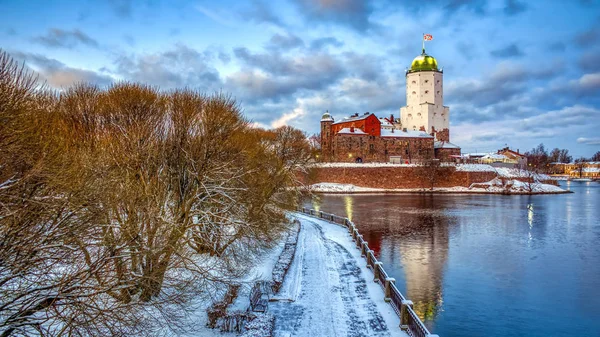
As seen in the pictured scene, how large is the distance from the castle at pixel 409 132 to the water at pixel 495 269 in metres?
40.3

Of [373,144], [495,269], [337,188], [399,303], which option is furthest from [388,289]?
[373,144]

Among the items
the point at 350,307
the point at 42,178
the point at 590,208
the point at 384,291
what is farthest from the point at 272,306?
the point at 590,208

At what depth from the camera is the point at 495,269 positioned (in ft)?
62.7

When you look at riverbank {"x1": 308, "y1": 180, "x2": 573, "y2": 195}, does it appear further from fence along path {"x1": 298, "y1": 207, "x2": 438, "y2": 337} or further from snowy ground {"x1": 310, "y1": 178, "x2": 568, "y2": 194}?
fence along path {"x1": 298, "y1": 207, "x2": 438, "y2": 337}

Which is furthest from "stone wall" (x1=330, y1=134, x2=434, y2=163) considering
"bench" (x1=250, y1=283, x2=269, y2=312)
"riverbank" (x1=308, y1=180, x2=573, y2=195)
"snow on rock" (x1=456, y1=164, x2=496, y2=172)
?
"bench" (x1=250, y1=283, x2=269, y2=312)

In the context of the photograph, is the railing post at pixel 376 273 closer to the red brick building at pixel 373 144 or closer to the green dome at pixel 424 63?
the red brick building at pixel 373 144

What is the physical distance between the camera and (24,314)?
653cm

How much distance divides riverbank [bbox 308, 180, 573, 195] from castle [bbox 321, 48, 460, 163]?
844 centimetres

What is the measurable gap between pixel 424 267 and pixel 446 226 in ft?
43.5

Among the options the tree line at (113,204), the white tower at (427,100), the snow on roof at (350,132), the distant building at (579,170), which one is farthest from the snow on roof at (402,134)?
the distant building at (579,170)

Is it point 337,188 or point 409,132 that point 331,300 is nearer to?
point 337,188

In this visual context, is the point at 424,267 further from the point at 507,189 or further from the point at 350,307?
the point at 507,189

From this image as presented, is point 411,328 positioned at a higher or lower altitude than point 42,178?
lower

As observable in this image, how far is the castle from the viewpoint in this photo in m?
76.1
